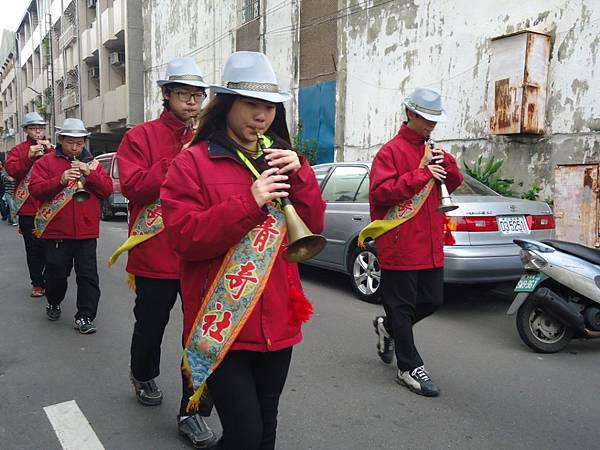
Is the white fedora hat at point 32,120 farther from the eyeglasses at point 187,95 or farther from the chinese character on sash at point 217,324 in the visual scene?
the chinese character on sash at point 217,324

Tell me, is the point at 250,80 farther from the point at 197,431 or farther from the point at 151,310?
the point at 197,431

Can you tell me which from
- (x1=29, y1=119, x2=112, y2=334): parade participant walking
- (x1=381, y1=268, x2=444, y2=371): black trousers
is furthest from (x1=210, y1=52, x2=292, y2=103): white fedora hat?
(x1=29, y1=119, x2=112, y2=334): parade participant walking

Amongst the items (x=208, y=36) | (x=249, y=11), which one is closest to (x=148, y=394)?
(x=249, y=11)

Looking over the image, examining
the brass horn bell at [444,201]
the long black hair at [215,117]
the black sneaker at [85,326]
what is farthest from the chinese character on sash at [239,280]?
the black sneaker at [85,326]

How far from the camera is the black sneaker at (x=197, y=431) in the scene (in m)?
2.86

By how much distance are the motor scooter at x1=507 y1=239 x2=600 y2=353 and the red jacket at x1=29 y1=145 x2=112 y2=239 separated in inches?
140

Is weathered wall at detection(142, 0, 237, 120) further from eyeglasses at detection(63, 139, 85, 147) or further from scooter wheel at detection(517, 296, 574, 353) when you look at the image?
scooter wheel at detection(517, 296, 574, 353)

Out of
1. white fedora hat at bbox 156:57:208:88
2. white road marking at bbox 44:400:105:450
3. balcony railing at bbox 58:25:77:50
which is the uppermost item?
balcony railing at bbox 58:25:77:50

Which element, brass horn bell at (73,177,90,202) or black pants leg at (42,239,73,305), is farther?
black pants leg at (42,239,73,305)

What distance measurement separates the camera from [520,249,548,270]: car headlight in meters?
4.49

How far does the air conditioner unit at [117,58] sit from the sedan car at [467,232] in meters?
25.4

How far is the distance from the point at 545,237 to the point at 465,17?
17.5 ft

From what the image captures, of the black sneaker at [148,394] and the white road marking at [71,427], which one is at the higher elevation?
the black sneaker at [148,394]

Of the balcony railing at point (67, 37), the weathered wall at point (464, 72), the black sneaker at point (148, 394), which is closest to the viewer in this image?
the black sneaker at point (148, 394)
